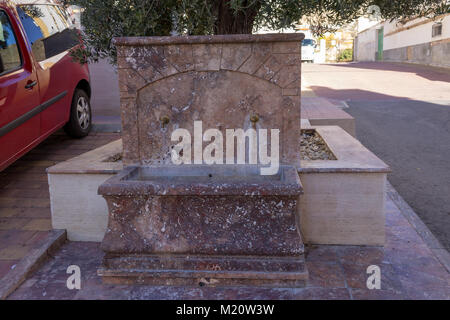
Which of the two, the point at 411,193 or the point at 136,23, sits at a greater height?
the point at 136,23

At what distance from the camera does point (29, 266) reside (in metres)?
3.18

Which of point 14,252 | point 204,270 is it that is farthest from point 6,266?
point 204,270

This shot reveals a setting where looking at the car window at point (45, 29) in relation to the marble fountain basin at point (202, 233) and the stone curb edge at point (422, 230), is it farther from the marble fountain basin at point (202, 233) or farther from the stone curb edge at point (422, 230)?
the stone curb edge at point (422, 230)

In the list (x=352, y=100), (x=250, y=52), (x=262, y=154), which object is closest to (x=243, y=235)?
(x=262, y=154)

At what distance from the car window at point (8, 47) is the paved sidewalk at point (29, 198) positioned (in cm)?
130

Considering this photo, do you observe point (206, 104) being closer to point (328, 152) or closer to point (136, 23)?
point (136, 23)

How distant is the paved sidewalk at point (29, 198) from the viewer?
11.6ft

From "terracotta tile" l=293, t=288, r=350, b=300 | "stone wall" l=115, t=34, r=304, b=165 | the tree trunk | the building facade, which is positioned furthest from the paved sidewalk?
the building facade

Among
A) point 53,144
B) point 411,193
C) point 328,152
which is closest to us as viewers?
point 328,152

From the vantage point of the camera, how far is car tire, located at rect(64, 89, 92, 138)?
584 cm

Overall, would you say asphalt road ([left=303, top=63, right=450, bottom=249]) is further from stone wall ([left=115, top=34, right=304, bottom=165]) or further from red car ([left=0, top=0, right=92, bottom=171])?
red car ([left=0, top=0, right=92, bottom=171])

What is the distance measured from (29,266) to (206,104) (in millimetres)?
1870

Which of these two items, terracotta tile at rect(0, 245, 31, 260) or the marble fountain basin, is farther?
terracotta tile at rect(0, 245, 31, 260)

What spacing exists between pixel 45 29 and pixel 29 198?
2.32 metres
